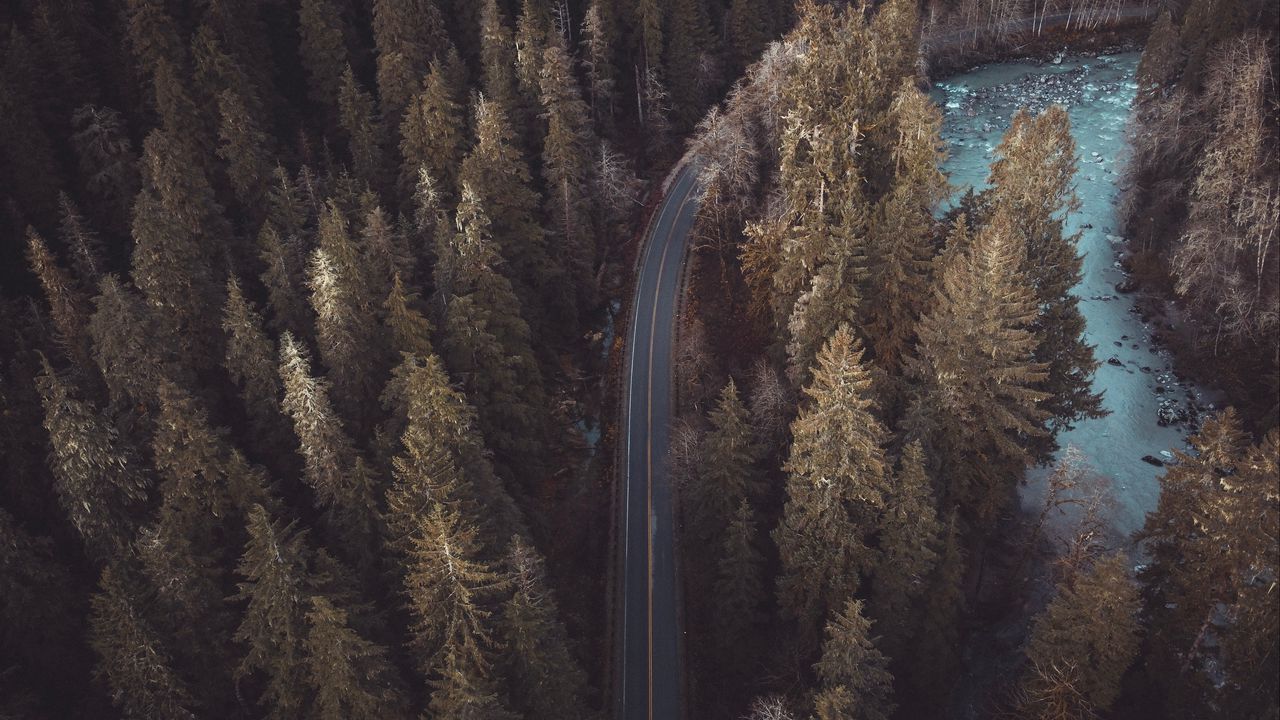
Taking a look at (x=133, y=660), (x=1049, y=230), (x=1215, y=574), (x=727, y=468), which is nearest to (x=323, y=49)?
(x=727, y=468)

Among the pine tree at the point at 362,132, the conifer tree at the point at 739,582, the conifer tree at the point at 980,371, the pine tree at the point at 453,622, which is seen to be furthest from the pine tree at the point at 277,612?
the pine tree at the point at 362,132

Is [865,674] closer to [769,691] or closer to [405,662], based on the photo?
[769,691]

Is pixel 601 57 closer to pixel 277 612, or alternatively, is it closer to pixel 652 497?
pixel 652 497

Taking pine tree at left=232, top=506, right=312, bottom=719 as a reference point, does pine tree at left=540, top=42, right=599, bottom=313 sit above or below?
above

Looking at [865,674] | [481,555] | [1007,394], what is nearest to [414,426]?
[481,555]

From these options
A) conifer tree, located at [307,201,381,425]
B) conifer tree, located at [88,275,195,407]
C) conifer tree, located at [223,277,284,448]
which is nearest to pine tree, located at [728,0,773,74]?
conifer tree, located at [307,201,381,425]

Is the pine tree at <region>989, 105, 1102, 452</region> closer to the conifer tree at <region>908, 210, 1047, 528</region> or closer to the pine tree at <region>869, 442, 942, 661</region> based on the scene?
the conifer tree at <region>908, 210, 1047, 528</region>
